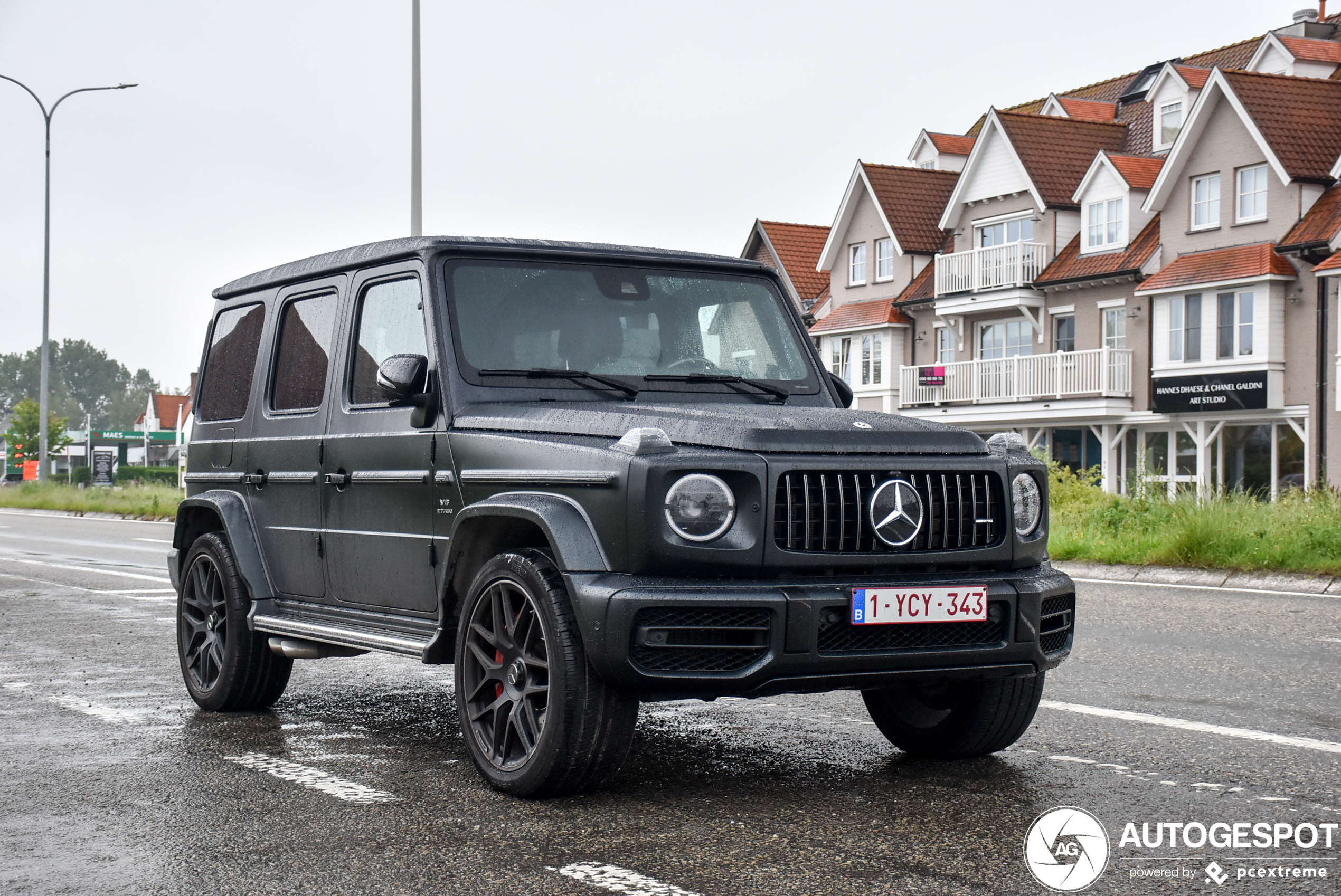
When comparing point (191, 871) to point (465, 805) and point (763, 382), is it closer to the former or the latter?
point (465, 805)

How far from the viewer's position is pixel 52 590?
1495cm

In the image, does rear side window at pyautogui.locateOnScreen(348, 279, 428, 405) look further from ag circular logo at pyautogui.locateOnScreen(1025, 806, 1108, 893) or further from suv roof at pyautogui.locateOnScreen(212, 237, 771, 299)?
ag circular logo at pyautogui.locateOnScreen(1025, 806, 1108, 893)

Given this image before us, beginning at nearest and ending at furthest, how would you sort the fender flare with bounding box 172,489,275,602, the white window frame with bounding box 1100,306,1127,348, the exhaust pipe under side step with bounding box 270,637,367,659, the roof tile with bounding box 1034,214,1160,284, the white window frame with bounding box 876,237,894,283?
the exhaust pipe under side step with bounding box 270,637,367,659
the fender flare with bounding box 172,489,275,602
the roof tile with bounding box 1034,214,1160,284
the white window frame with bounding box 1100,306,1127,348
the white window frame with bounding box 876,237,894,283

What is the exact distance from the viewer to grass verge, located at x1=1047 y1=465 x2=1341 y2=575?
53.6 ft

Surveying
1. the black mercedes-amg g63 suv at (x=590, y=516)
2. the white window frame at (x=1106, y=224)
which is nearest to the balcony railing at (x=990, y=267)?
the white window frame at (x=1106, y=224)

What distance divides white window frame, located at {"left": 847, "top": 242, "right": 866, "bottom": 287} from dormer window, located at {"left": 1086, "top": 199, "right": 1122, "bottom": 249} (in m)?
9.03

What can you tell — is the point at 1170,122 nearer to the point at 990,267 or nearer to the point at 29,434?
the point at 990,267

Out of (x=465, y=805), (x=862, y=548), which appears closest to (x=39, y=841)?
(x=465, y=805)

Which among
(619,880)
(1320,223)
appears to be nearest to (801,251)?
(1320,223)

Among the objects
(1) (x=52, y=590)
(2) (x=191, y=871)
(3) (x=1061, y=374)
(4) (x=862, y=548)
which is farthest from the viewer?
(3) (x=1061, y=374)

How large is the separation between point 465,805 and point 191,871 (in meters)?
1.02

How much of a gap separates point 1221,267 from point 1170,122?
867 cm

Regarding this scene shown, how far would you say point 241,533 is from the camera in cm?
718

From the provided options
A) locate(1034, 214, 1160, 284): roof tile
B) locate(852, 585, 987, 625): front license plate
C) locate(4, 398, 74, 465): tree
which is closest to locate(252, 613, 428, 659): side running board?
locate(852, 585, 987, 625): front license plate
